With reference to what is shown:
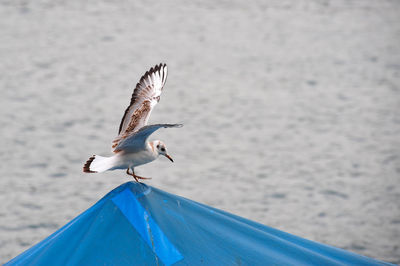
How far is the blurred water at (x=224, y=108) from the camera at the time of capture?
19.9ft

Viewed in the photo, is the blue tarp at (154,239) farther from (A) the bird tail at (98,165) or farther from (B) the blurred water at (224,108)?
(B) the blurred water at (224,108)

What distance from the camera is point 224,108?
8445mm

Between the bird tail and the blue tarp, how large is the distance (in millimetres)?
106

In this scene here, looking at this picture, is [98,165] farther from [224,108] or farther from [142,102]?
[224,108]

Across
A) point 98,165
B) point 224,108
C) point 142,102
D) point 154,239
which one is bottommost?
point 224,108

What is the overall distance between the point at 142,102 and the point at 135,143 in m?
0.66

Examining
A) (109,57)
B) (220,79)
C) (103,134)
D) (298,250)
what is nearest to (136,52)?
(109,57)

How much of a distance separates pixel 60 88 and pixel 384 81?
4864mm

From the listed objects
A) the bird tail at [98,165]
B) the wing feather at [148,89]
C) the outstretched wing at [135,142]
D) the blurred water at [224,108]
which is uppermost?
the wing feather at [148,89]

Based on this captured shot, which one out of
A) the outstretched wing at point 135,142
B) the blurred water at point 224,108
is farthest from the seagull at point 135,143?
the blurred water at point 224,108

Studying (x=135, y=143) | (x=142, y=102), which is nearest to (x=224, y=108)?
(x=142, y=102)

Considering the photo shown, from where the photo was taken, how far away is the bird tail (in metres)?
2.24

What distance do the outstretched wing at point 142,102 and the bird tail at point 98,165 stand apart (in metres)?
0.15

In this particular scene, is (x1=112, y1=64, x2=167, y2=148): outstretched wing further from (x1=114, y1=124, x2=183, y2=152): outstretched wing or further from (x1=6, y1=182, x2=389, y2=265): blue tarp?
(x1=6, y1=182, x2=389, y2=265): blue tarp
